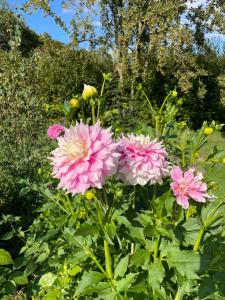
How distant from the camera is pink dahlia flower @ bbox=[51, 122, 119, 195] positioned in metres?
1.38

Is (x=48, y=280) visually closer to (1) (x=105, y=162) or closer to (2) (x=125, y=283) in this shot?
(2) (x=125, y=283)

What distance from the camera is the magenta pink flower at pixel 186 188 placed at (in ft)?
5.32

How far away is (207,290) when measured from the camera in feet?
5.62

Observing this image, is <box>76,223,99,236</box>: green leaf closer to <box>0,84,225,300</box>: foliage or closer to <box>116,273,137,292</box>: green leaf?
<box>0,84,225,300</box>: foliage

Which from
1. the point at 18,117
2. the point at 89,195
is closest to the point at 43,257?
the point at 89,195

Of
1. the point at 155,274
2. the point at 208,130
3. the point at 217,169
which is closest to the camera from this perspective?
the point at 155,274

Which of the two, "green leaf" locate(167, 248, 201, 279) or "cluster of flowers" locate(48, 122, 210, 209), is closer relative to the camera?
"cluster of flowers" locate(48, 122, 210, 209)

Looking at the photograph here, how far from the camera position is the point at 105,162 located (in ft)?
4.57

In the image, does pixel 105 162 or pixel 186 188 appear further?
pixel 186 188

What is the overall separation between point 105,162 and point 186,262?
0.58 meters

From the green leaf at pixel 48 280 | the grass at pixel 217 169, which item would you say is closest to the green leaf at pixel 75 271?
the green leaf at pixel 48 280

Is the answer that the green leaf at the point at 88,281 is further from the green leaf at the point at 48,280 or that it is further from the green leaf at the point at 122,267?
the green leaf at the point at 48,280

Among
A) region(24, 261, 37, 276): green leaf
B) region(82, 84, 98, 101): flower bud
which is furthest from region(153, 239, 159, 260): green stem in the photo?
region(24, 261, 37, 276): green leaf

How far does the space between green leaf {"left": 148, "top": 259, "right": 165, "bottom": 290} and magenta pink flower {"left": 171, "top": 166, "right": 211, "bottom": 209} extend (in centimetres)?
30
